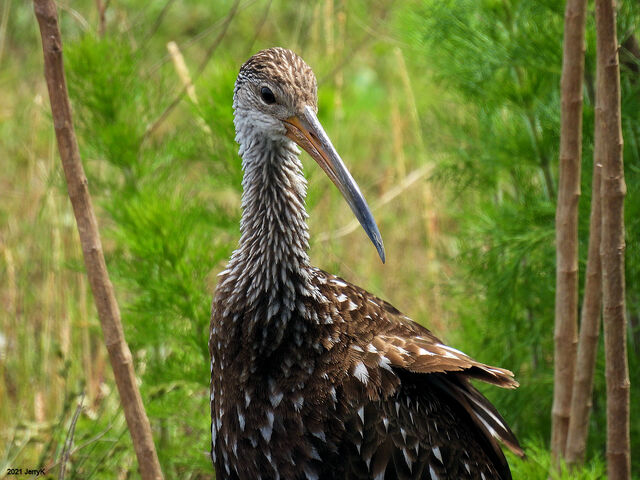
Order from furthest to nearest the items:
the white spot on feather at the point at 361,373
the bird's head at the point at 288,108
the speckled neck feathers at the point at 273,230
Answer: the speckled neck feathers at the point at 273,230
the white spot on feather at the point at 361,373
the bird's head at the point at 288,108

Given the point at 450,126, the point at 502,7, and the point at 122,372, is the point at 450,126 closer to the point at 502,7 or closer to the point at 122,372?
the point at 502,7

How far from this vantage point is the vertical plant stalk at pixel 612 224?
2291 mm

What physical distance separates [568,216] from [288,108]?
933 mm

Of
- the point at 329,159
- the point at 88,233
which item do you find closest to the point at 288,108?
the point at 329,159

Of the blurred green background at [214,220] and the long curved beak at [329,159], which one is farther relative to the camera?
the blurred green background at [214,220]

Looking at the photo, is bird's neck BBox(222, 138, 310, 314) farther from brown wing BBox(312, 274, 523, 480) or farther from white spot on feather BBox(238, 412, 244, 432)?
white spot on feather BBox(238, 412, 244, 432)

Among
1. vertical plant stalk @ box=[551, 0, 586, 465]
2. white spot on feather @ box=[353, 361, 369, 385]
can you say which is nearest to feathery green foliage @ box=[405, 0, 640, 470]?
vertical plant stalk @ box=[551, 0, 586, 465]

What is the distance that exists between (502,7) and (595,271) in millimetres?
1386

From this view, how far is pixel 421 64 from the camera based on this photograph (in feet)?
13.6

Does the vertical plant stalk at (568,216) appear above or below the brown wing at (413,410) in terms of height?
above

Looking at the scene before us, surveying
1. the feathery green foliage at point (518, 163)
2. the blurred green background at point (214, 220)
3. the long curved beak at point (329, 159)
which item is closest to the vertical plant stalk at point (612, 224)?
the blurred green background at point (214, 220)

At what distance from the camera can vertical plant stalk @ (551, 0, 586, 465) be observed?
248 centimetres

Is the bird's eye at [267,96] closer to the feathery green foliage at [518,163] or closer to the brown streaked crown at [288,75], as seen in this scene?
the brown streaked crown at [288,75]

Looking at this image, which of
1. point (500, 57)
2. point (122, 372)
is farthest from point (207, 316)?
point (500, 57)
